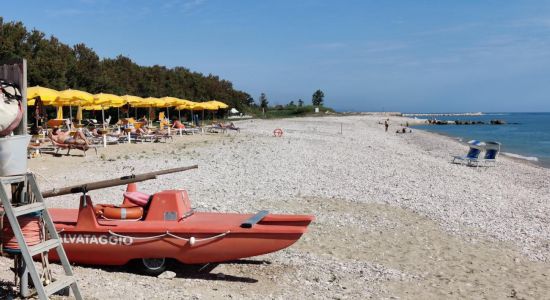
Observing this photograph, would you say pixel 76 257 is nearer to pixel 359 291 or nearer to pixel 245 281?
pixel 245 281

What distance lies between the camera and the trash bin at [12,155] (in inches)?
189

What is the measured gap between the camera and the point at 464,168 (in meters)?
20.9

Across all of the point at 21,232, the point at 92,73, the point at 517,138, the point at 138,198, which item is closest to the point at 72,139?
the point at 138,198

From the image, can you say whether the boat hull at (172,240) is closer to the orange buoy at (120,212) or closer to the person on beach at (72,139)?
the orange buoy at (120,212)

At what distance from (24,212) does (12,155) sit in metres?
0.60

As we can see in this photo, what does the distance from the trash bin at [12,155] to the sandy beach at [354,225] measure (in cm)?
154

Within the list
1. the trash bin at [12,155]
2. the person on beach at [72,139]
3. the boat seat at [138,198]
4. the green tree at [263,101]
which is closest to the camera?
the trash bin at [12,155]

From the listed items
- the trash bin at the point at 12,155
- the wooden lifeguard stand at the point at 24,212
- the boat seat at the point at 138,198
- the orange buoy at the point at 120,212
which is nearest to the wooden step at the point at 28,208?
the wooden lifeguard stand at the point at 24,212

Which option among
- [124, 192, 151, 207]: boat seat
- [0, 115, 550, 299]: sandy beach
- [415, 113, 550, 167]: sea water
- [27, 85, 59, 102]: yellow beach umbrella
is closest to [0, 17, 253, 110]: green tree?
[27, 85, 59, 102]: yellow beach umbrella

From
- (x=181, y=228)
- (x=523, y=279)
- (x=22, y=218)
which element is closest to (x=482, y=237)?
(x=523, y=279)

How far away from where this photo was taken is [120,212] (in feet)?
23.2

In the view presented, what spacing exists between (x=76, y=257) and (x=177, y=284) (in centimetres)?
152

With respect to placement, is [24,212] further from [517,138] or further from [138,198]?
[517,138]

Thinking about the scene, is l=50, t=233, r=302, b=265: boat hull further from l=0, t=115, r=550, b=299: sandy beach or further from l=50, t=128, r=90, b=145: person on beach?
l=50, t=128, r=90, b=145: person on beach
